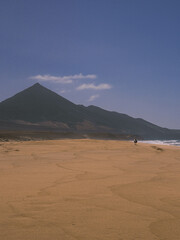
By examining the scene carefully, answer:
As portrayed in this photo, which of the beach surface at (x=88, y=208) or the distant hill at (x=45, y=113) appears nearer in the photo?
the beach surface at (x=88, y=208)

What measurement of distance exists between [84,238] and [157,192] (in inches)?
90.1

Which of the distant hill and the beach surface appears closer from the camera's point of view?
the beach surface

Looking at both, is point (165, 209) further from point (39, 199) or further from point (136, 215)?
point (39, 199)

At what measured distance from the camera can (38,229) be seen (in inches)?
105

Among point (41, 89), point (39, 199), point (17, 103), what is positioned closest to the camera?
point (39, 199)

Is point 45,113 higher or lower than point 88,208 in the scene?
higher

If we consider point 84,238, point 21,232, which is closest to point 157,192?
point 84,238

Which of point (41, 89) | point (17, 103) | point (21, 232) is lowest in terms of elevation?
point (21, 232)

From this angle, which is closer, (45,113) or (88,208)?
(88,208)

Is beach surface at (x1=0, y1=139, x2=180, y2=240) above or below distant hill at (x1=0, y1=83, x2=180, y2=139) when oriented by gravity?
below

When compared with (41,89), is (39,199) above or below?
below

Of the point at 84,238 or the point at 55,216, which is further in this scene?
the point at 55,216

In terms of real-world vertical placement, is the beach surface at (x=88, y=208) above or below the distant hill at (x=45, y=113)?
below

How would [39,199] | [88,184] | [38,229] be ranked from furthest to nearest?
[88,184]
[39,199]
[38,229]
